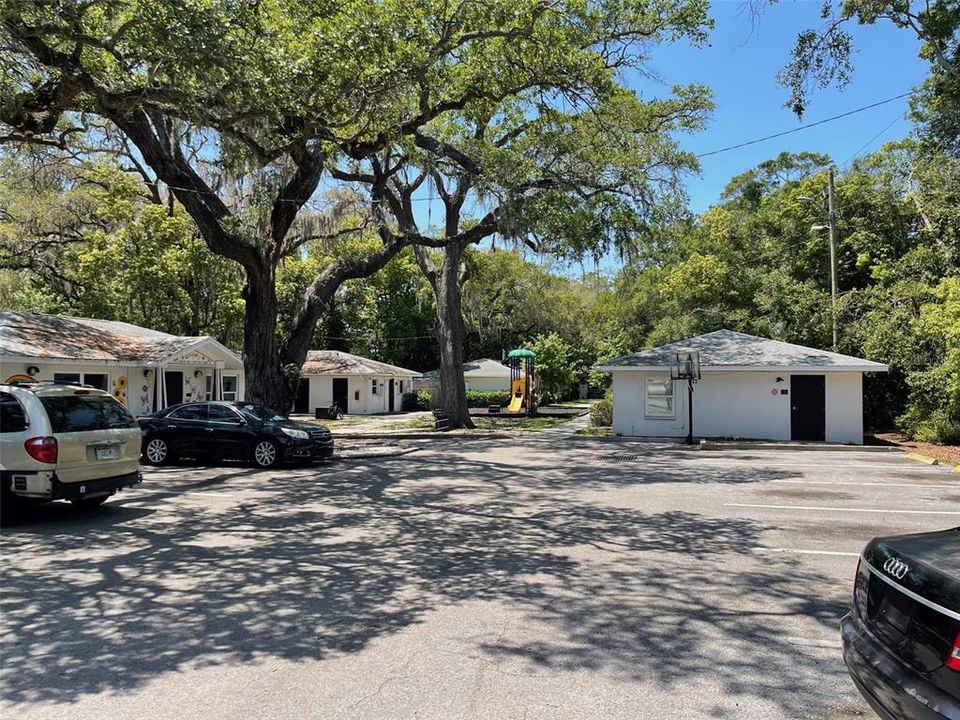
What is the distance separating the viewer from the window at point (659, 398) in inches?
963

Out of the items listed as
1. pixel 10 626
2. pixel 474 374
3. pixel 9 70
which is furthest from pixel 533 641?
pixel 474 374

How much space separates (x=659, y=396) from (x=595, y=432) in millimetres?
2931

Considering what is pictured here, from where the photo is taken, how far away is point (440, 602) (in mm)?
5844

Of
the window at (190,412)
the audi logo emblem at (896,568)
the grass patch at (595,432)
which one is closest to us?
the audi logo emblem at (896,568)

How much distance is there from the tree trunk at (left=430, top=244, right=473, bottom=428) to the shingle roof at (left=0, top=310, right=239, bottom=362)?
383 inches

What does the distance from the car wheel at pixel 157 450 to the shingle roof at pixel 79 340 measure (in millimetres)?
5099

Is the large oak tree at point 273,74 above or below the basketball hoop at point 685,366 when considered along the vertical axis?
above

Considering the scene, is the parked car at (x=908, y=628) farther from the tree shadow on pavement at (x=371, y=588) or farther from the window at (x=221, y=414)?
the window at (x=221, y=414)

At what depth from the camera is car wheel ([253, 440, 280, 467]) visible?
596 inches

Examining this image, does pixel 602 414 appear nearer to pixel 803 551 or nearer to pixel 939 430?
pixel 939 430

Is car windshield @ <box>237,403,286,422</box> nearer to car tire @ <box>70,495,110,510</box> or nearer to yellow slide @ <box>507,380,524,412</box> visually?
car tire @ <box>70,495,110,510</box>

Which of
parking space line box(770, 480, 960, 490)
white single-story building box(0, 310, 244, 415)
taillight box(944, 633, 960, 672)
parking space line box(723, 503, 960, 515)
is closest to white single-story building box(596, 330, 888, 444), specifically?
parking space line box(770, 480, 960, 490)

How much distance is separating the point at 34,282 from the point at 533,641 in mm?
35776

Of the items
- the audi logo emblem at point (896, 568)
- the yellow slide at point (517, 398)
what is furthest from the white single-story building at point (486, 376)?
the audi logo emblem at point (896, 568)
